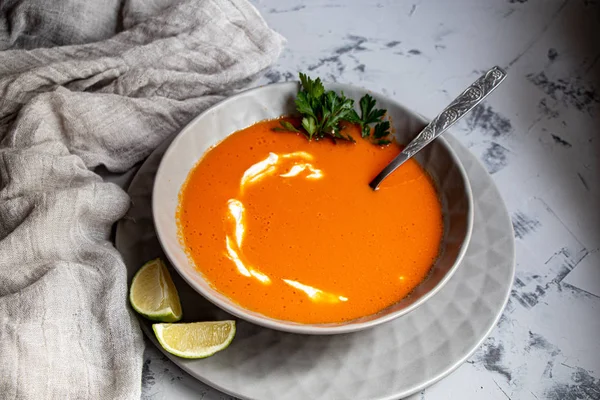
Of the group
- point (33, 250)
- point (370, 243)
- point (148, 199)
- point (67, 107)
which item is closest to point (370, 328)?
point (370, 243)

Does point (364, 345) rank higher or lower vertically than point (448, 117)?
lower

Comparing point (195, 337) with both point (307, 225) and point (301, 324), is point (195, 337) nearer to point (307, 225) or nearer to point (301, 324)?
point (301, 324)

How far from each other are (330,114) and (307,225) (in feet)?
1.29

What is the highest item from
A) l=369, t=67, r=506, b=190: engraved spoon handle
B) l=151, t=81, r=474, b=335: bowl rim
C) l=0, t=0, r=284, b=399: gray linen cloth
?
l=369, t=67, r=506, b=190: engraved spoon handle

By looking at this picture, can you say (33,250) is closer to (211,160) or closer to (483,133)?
(211,160)

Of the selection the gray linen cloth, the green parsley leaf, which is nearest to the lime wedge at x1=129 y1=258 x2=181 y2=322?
the gray linen cloth

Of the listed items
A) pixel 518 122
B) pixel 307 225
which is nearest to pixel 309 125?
pixel 307 225

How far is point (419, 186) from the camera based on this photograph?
2.12 meters

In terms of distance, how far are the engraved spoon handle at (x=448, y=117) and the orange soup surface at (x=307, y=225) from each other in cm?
5

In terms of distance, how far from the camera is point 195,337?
70.2 inches

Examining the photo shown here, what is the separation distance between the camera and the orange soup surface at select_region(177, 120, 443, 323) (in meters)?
1.84

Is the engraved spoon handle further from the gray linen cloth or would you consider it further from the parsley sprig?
the gray linen cloth

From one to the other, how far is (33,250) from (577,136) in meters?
1.75

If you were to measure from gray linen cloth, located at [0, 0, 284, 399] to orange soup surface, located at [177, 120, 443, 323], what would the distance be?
0.24m
